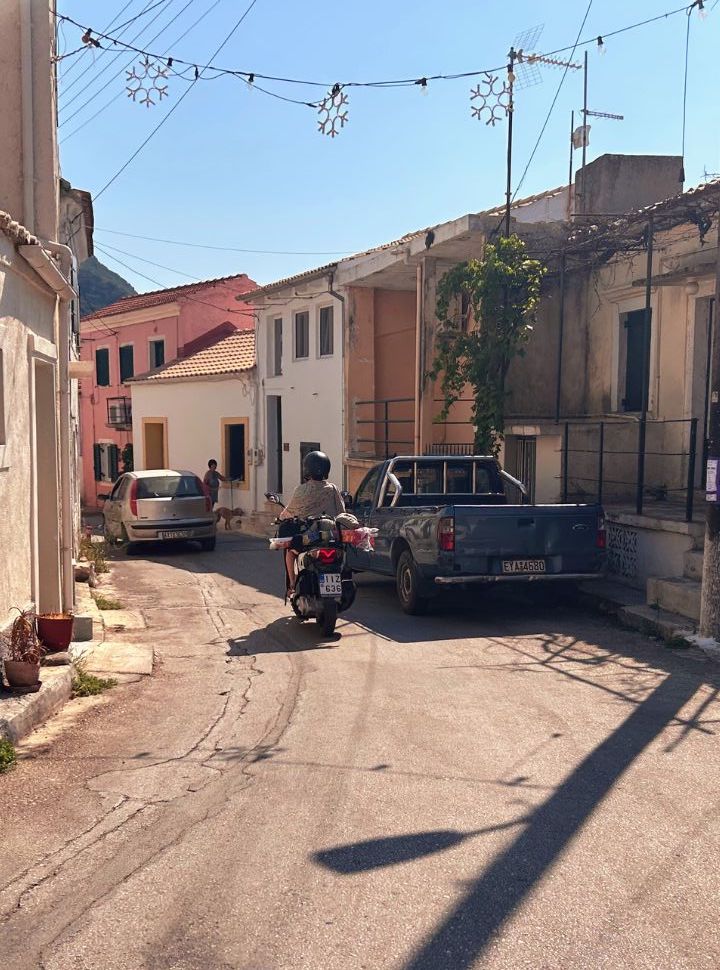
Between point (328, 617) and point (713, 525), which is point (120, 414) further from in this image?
point (713, 525)

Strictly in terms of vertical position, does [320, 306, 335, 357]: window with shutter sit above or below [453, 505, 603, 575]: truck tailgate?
above

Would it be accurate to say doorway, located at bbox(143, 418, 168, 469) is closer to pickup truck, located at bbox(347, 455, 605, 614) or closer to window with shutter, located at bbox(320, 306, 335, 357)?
window with shutter, located at bbox(320, 306, 335, 357)

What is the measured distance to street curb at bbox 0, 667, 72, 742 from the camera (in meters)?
5.52

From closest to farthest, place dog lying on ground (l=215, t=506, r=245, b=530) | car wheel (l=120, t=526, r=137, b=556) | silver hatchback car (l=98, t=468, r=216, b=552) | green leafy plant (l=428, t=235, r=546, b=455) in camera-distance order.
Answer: green leafy plant (l=428, t=235, r=546, b=455), silver hatchback car (l=98, t=468, r=216, b=552), car wheel (l=120, t=526, r=137, b=556), dog lying on ground (l=215, t=506, r=245, b=530)

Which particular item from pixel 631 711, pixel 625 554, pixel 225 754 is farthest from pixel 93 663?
pixel 625 554

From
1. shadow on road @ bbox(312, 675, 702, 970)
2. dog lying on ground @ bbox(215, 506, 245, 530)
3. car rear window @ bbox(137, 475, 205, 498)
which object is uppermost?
car rear window @ bbox(137, 475, 205, 498)

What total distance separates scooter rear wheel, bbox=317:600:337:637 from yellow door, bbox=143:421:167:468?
2237 cm

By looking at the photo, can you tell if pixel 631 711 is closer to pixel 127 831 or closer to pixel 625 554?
pixel 127 831

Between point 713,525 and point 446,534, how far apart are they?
2.62 meters

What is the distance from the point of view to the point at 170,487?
58.4ft

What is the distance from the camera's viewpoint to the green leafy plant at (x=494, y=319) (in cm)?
1393

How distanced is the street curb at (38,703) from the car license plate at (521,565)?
4.54 metres

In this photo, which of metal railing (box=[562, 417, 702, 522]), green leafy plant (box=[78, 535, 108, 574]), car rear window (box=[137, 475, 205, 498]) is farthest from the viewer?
car rear window (box=[137, 475, 205, 498])

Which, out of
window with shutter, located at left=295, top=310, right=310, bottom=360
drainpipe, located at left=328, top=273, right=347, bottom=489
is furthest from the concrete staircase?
window with shutter, located at left=295, top=310, right=310, bottom=360
